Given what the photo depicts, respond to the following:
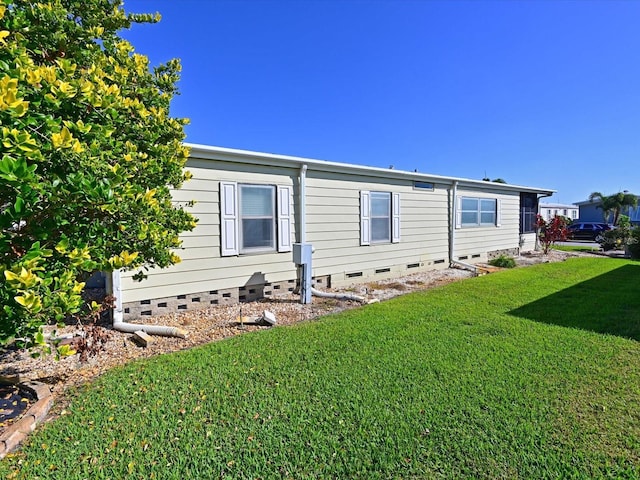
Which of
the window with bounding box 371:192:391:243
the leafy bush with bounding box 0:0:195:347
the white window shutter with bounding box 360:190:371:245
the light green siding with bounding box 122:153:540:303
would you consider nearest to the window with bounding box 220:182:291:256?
the light green siding with bounding box 122:153:540:303

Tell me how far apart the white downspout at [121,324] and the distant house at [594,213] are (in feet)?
137

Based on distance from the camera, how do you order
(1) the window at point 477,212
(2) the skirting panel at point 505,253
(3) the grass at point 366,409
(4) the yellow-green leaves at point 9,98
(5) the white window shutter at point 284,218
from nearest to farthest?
1. (4) the yellow-green leaves at point 9,98
2. (3) the grass at point 366,409
3. (5) the white window shutter at point 284,218
4. (1) the window at point 477,212
5. (2) the skirting panel at point 505,253

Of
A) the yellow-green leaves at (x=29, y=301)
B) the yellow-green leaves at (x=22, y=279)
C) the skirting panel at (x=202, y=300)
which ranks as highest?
the yellow-green leaves at (x=22, y=279)

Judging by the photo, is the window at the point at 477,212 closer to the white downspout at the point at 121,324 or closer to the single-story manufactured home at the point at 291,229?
the single-story manufactured home at the point at 291,229

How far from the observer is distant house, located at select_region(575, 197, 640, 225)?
3306 cm

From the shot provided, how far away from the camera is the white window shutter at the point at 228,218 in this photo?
5.97 meters

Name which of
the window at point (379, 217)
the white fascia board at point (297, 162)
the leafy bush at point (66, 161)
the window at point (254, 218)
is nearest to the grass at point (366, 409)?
the leafy bush at point (66, 161)

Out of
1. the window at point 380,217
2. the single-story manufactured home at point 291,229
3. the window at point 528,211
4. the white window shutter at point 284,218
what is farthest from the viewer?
the window at point 528,211

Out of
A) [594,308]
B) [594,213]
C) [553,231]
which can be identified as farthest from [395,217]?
[594,213]

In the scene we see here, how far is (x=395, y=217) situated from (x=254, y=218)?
4.19 meters

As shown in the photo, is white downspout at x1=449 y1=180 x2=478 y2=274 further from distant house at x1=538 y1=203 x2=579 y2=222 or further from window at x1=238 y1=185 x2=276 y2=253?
distant house at x1=538 y1=203 x2=579 y2=222

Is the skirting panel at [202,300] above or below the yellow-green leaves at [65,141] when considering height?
below

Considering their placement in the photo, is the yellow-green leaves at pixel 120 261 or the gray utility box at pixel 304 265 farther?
the gray utility box at pixel 304 265

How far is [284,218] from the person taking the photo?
6715 mm
